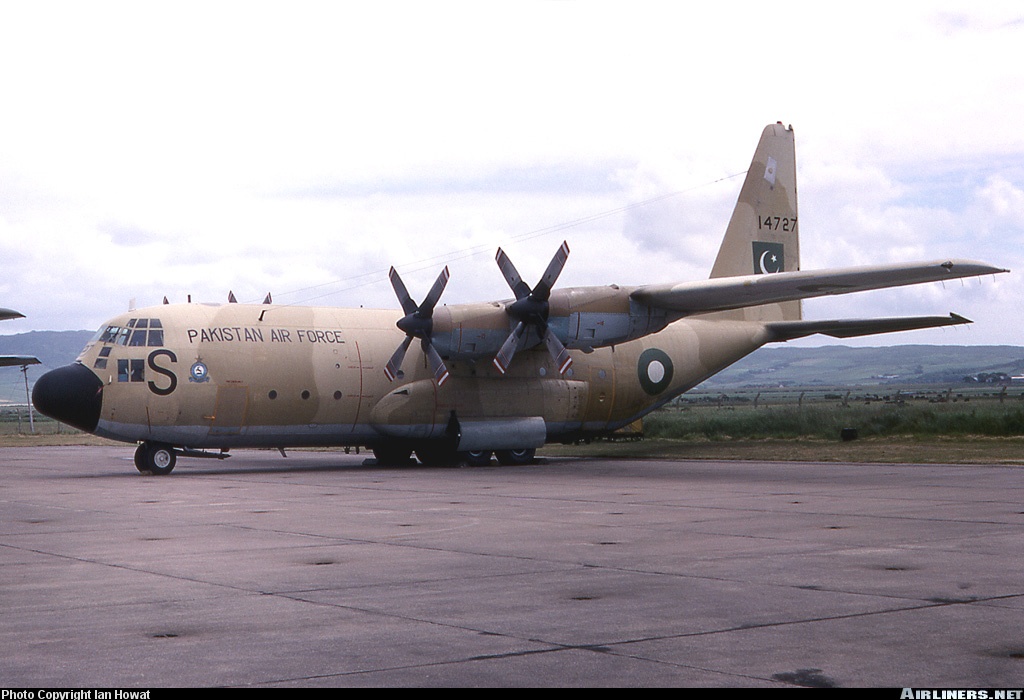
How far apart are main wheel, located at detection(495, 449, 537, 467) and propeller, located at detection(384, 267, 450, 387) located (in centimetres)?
374

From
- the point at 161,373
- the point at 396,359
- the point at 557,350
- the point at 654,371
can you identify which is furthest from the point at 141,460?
the point at 654,371

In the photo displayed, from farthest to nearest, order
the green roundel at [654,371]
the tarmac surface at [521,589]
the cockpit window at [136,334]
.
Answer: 1. the green roundel at [654,371]
2. the cockpit window at [136,334]
3. the tarmac surface at [521,589]

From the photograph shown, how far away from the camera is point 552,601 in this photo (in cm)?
920

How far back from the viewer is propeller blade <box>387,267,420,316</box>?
2823cm

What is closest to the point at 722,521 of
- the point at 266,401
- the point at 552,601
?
the point at 552,601

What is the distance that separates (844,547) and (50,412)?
19.1 m

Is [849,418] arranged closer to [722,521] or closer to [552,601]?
[722,521]

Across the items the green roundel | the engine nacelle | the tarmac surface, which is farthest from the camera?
the green roundel

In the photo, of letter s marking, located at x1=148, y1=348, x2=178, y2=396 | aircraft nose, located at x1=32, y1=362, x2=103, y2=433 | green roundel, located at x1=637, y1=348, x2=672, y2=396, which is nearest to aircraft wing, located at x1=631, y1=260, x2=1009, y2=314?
green roundel, located at x1=637, y1=348, x2=672, y2=396

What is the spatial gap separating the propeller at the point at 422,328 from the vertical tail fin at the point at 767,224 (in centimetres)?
1036

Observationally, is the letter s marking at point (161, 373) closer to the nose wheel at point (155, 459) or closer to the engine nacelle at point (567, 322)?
the nose wheel at point (155, 459)

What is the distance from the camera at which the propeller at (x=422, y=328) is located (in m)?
27.6

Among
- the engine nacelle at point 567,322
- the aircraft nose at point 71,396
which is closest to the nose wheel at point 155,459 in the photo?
the aircraft nose at point 71,396

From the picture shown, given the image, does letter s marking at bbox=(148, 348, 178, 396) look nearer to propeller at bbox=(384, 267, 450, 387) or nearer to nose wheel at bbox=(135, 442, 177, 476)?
nose wheel at bbox=(135, 442, 177, 476)
